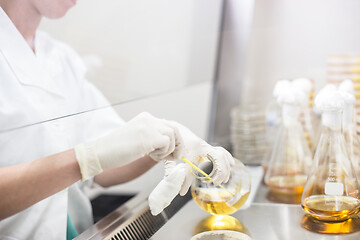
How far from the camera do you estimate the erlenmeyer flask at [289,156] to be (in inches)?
60.0

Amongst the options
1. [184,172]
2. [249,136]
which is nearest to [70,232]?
[184,172]

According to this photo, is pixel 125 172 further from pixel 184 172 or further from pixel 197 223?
pixel 184 172

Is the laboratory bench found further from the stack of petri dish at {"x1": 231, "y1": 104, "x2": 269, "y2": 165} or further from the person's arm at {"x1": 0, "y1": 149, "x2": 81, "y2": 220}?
the stack of petri dish at {"x1": 231, "y1": 104, "x2": 269, "y2": 165}

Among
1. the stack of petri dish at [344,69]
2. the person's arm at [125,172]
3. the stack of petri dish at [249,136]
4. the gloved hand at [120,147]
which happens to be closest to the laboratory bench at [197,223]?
the person's arm at [125,172]

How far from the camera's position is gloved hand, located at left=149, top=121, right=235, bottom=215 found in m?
1.05

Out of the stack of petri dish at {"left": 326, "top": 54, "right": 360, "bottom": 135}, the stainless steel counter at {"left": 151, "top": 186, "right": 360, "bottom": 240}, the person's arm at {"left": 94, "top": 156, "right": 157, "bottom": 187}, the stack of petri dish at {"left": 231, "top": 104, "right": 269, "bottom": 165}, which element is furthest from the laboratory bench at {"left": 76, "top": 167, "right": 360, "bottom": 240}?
the stack of petri dish at {"left": 326, "top": 54, "right": 360, "bottom": 135}

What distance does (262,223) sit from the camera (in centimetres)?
127

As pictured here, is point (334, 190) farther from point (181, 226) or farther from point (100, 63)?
Result: point (100, 63)

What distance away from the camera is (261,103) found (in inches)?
89.3

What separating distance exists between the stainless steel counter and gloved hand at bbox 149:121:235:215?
139mm

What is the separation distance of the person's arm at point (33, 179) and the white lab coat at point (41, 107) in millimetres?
101

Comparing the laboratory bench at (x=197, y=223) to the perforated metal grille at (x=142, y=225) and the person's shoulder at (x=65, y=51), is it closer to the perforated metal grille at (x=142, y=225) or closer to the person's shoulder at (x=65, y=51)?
the perforated metal grille at (x=142, y=225)

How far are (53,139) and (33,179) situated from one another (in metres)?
0.26

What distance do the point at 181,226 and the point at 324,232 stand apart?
0.39 metres
